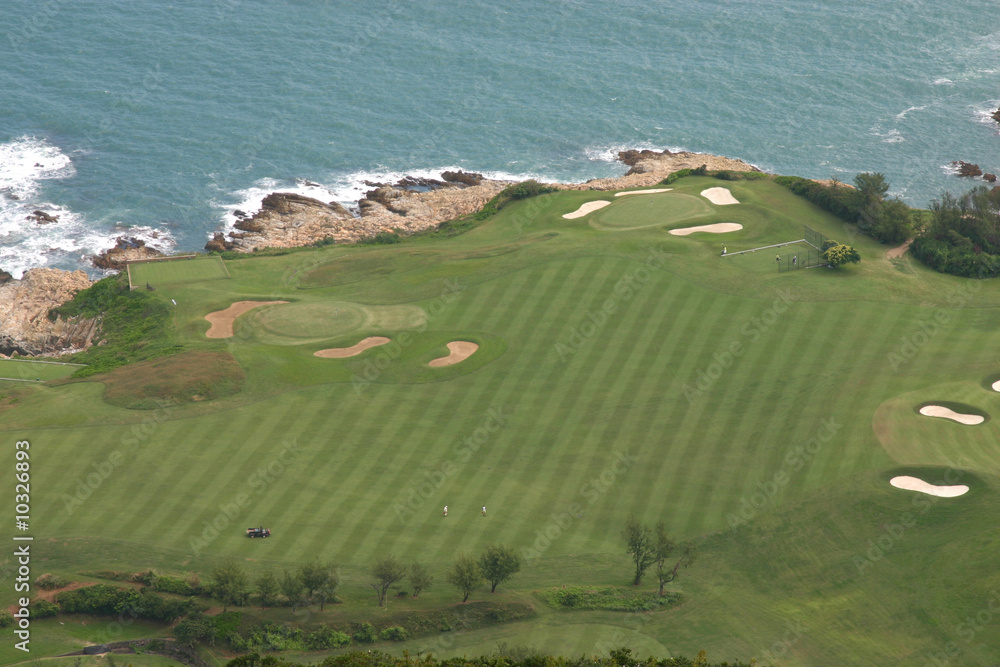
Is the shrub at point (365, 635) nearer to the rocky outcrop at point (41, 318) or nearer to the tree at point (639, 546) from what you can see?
the tree at point (639, 546)

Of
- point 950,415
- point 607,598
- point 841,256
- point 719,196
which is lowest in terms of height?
point 607,598

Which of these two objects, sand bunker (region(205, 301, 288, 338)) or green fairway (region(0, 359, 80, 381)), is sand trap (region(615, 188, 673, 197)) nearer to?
sand bunker (region(205, 301, 288, 338))

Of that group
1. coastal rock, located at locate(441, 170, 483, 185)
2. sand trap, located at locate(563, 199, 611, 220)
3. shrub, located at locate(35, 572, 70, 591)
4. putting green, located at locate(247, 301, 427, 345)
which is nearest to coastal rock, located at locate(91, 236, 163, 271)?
putting green, located at locate(247, 301, 427, 345)

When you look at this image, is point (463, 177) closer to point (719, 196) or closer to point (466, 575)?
point (719, 196)

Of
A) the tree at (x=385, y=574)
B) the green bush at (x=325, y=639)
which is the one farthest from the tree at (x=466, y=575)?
the green bush at (x=325, y=639)

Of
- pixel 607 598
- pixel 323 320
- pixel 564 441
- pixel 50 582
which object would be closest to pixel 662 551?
pixel 607 598
